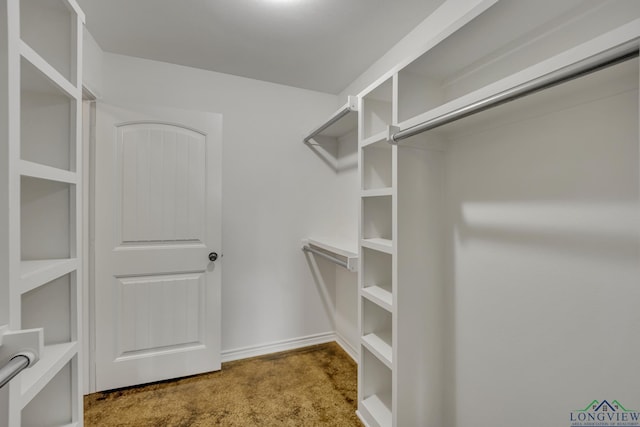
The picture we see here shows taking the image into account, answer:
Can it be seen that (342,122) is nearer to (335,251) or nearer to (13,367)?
(335,251)

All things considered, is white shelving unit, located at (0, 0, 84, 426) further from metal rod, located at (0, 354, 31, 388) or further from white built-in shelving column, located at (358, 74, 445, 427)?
white built-in shelving column, located at (358, 74, 445, 427)

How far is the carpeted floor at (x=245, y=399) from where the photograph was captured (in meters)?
1.61

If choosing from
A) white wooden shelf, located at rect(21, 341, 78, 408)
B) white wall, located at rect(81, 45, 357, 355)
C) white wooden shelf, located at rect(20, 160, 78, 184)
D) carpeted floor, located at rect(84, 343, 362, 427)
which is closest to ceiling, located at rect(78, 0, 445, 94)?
white wall, located at rect(81, 45, 357, 355)

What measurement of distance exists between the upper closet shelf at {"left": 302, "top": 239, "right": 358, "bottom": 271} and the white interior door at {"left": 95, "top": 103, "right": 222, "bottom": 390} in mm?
775

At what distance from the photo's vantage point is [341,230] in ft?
8.11

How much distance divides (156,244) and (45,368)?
126cm

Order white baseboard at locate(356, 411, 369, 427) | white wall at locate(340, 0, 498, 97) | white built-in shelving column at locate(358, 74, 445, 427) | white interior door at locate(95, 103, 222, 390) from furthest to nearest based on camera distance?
white interior door at locate(95, 103, 222, 390), white baseboard at locate(356, 411, 369, 427), white built-in shelving column at locate(358, 74, 445, 427), white wall at locate(340, 0, 498, 97)

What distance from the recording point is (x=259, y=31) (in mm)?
1746

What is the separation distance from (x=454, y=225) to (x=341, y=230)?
1188 millimetres

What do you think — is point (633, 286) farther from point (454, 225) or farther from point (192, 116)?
point (192, 116)

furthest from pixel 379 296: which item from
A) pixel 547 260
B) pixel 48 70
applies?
pixel 48 70

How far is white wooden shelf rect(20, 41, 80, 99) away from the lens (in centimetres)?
73

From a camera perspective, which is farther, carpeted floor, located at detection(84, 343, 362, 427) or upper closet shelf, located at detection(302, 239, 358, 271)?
upper closet shelf, located at detection(302, 239, 358, 271)

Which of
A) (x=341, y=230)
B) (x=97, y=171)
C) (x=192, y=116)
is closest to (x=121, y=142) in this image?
(x=97, y=171)
